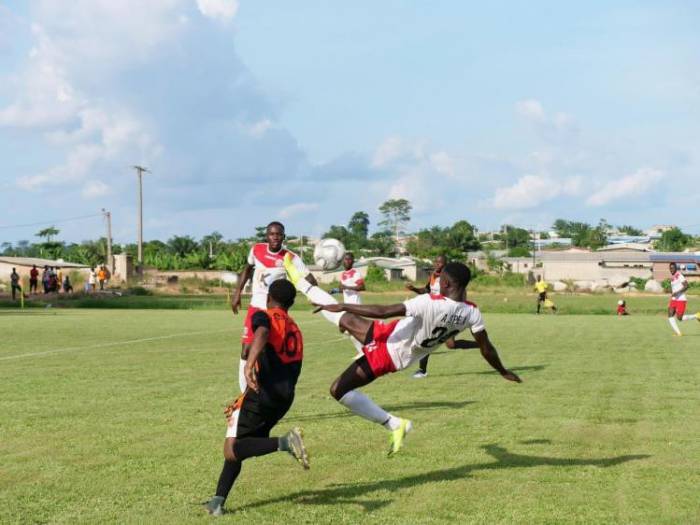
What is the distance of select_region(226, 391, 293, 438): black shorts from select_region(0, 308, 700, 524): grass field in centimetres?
67

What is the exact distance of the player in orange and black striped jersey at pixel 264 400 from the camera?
7219mm

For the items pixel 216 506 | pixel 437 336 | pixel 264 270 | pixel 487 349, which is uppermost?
pixel 264 270

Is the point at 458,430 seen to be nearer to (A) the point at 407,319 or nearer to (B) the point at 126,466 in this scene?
(A) the point at 407,319

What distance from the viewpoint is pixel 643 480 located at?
8.70 m

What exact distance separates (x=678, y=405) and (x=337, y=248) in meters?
5.85

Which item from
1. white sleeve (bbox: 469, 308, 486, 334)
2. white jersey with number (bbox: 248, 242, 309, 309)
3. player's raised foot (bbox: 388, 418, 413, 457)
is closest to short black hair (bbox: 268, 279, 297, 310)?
player's raised foot (bbox: 388, 418, 413, 457)

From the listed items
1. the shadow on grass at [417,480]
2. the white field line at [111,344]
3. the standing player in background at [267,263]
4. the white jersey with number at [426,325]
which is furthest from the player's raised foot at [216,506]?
the white field line at [111,344]

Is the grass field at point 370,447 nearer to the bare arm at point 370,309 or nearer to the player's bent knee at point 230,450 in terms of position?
the player's bent knee at point 230,450

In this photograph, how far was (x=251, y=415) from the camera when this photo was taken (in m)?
7.39

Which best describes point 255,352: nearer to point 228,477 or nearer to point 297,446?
point 297,446

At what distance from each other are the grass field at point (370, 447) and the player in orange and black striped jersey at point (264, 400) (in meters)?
0.48

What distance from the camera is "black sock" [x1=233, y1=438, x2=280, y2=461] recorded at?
7254mm

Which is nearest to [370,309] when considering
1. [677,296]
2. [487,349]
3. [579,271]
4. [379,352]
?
[379,352]

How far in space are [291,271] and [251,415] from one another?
10.8 ft
